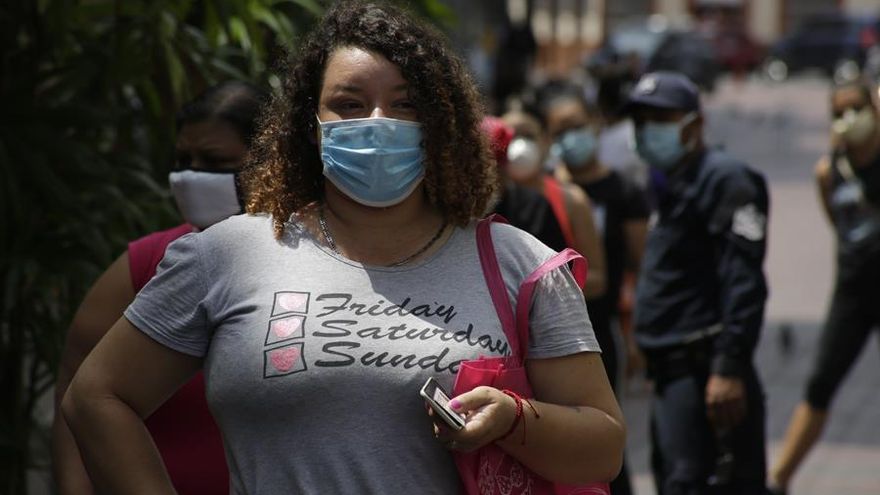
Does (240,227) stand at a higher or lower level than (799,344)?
higher

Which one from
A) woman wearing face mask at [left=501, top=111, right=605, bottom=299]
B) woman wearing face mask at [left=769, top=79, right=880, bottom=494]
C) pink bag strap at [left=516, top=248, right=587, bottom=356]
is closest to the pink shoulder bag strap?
pink bag strap at [left=516, top=248, right=587, bottom=356]

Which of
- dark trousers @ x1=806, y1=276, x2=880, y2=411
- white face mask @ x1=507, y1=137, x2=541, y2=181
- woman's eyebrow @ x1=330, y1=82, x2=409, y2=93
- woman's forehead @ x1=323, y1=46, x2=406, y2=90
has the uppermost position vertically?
woman's forehead @ x1=323, y1=46, x2=406, y2=90

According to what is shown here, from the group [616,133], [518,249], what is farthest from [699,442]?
[616,133]

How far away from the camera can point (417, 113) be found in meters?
2.82

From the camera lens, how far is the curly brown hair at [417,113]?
2.82 m

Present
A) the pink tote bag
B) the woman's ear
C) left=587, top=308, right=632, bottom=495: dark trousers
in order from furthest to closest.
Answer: left=587, top=308, right=632, bottom=495: dark trousers < the woman's ear < the pink tote bag

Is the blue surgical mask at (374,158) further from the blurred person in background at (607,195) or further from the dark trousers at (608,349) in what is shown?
the blurred person in background at (607,195)

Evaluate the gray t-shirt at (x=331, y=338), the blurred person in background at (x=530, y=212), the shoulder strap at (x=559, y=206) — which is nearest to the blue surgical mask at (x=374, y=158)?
the gray t-shirt at (x=331, y=338)

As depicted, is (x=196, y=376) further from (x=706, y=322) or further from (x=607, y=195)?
(x=607, y=195)

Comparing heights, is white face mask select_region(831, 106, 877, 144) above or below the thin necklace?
below

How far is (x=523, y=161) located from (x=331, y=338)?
14.7 ft

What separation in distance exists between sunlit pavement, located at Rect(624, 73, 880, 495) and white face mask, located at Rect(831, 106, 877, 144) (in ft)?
4.67

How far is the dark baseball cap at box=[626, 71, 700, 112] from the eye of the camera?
583 centimetres

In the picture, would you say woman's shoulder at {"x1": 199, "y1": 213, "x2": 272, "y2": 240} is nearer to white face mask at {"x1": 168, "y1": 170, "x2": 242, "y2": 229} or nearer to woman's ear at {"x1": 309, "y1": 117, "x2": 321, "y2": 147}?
woman's ear at {"x1": 309, "y1": 117, "x2": 321, "y2": 147}
